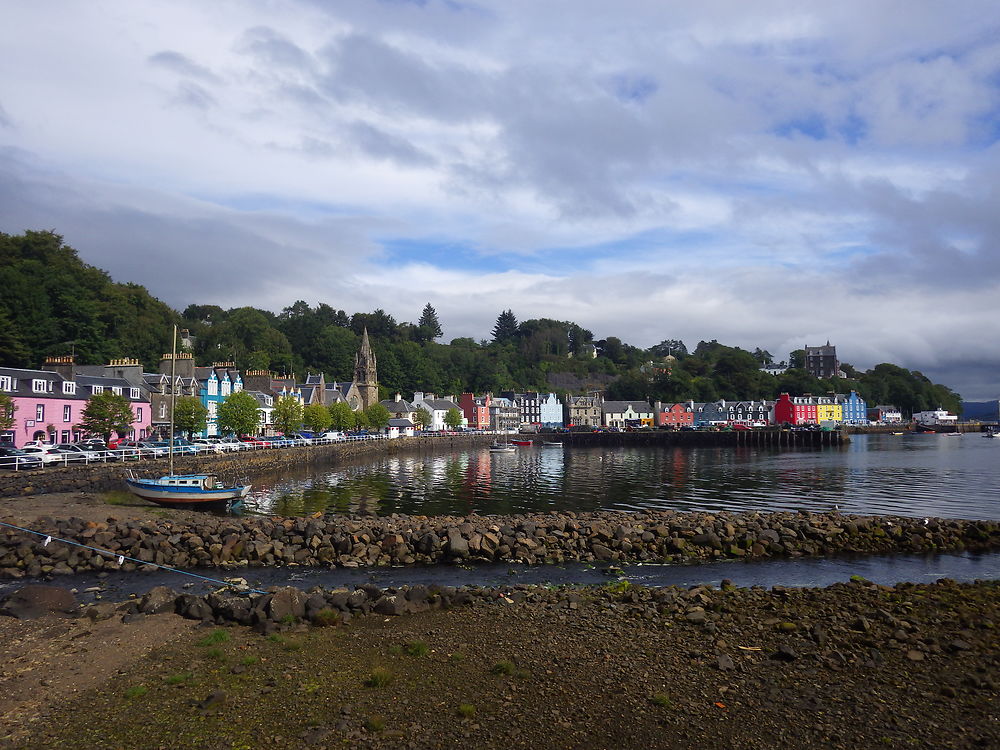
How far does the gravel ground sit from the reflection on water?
942 inches

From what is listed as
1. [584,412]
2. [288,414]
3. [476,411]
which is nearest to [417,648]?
[288,414]

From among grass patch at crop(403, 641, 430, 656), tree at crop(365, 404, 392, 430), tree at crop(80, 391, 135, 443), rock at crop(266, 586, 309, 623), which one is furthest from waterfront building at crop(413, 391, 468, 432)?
grass patch at crop(403, 641, 430, 656)

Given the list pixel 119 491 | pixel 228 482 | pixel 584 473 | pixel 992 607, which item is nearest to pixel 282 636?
pixel 992 607

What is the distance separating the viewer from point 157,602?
1559 cm

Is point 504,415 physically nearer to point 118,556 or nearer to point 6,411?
point 6,411

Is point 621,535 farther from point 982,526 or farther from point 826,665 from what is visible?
point 982,526

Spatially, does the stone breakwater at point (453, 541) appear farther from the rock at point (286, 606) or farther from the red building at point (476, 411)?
the red building at point (476, 411)

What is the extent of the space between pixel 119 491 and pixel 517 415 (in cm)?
14284

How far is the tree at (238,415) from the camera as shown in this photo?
233ft

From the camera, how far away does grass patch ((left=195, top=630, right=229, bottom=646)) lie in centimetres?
1322

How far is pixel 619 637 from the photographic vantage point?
549 inches

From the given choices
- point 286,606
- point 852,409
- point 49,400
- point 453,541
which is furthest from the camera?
point 852,409

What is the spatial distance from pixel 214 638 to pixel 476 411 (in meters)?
154

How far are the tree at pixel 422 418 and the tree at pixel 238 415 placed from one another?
6967 cm
